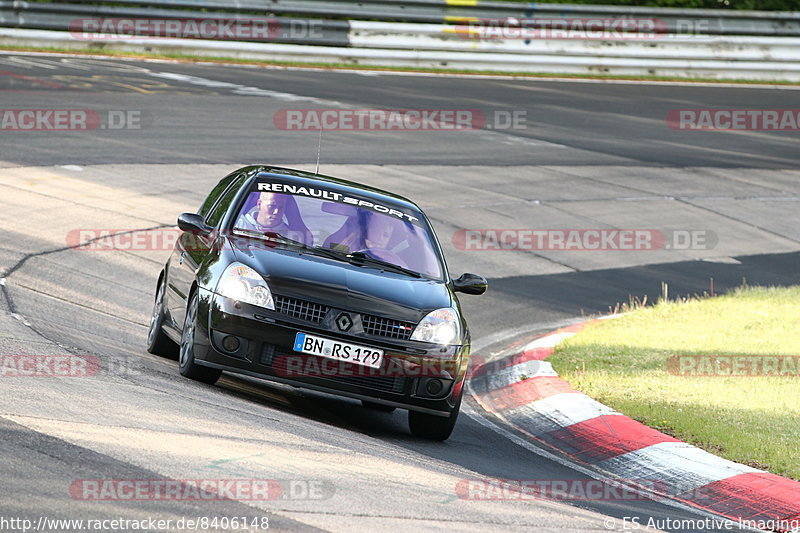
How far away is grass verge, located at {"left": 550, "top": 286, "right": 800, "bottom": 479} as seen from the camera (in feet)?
27.2

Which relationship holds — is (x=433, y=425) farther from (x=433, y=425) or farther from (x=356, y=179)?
(x=356, y=179)

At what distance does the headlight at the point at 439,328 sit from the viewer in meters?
7.96

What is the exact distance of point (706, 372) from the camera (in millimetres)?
10320

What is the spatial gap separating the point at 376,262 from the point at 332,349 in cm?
104

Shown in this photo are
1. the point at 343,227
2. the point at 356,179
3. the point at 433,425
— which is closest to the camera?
the point at 433,425

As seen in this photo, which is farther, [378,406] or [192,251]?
[192,251]

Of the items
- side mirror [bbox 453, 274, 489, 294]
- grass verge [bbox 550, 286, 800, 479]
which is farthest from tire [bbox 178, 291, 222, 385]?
grass verge [bbox 550, 286, 800, 479]

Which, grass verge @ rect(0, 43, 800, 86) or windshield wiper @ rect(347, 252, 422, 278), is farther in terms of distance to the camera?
grass verge @ rect(0, 43, 800, 86)

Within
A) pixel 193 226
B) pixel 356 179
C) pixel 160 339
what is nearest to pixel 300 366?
pixel 193 226

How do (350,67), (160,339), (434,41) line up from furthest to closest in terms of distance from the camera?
(434,41) < (350,67) < (160,339)

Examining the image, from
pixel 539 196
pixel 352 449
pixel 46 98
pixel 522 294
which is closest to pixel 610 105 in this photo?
pixel 539 196

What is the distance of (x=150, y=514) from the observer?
5.02m

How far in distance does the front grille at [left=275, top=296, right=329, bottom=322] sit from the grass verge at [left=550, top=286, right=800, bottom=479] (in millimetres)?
2557

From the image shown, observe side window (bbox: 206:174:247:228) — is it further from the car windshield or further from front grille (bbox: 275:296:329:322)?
front grille (bbox: 275:296:329:322)
